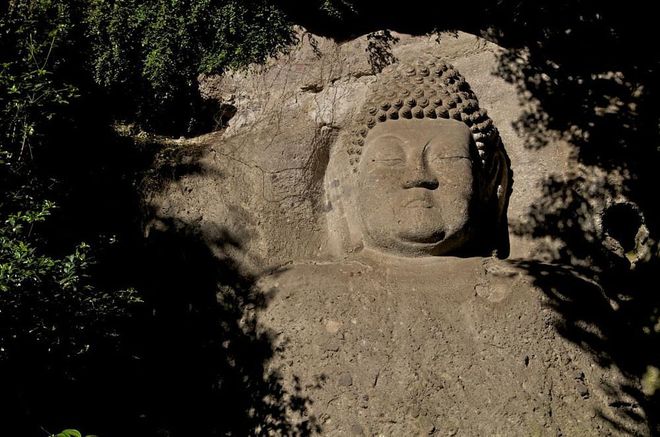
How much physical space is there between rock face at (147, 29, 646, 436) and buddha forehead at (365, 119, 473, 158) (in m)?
0.01

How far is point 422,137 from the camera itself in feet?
18.8

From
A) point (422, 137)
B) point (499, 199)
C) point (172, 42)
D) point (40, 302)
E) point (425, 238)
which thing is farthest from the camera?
point (172, 42)

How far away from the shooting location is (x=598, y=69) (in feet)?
21.3

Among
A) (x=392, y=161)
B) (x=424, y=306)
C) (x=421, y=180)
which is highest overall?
(x=392, y=161)

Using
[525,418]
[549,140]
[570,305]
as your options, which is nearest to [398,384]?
[525,418]

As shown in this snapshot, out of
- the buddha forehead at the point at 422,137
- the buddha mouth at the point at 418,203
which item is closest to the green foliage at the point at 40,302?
the buddha mouth at the point at 418,203

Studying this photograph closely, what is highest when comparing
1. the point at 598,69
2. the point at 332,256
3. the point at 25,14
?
the point at 25,14

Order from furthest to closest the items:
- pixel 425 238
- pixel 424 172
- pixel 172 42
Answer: pixel 172 42, pixel 424 172, pixel 425 238

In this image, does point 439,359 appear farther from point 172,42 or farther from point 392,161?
point 172,42

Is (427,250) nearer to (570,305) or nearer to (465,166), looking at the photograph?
(465,166)

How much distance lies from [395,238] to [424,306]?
2.08 ft

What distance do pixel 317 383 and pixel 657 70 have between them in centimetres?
391

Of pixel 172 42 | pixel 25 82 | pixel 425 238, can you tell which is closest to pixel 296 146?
pixel 425 238

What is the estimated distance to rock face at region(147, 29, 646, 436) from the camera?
188 inches
